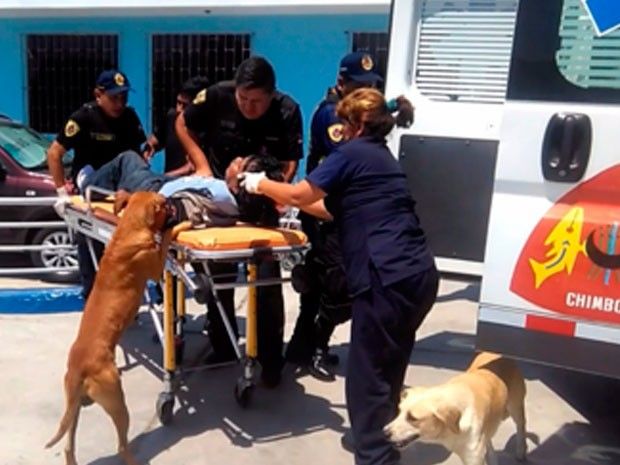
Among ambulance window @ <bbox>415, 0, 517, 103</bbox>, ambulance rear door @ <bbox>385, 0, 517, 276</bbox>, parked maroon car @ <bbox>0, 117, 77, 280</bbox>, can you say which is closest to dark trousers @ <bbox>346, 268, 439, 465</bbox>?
ambulance rear door @ <bbox>385, 0, 517, 276</bbox>

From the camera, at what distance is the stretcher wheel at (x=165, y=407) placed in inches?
148

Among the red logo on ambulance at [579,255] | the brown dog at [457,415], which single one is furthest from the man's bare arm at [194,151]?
the red logo on ambulance at [579,255]

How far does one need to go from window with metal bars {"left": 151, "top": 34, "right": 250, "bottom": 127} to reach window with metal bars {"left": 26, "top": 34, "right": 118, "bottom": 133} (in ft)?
2.88

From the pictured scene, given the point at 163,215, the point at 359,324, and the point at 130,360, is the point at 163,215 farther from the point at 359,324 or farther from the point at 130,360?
the point at 130,360

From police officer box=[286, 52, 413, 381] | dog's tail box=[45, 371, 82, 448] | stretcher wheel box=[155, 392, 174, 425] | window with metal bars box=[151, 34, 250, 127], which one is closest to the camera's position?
dog's tail box=[45, 371, 82, 448]

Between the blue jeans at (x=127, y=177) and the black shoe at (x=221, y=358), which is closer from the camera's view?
the blue jeans at (x=127, y=177)

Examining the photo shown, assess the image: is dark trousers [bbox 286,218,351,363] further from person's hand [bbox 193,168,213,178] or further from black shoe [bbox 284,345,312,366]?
person's hand [bbox 193,168,213,178]

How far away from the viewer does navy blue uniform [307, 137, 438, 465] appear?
2.99 meters

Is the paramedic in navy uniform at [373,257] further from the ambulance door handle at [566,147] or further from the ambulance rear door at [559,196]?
the ambulance door handle at [566,147]

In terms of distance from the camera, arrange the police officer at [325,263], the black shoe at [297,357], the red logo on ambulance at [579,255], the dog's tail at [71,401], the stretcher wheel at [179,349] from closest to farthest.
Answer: the red logo on ambulance at [579,255]
the dog's tail at [71,401]
the police officer at [325,263]
the stretcher wheel at [179,349]
the black shoe at [297,357]

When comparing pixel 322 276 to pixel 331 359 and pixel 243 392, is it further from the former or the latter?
pixel 243 392

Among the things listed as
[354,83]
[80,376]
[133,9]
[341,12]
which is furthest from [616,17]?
[133,9]

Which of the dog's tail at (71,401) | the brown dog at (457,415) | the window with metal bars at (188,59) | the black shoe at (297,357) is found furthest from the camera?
the window with metal bars at (188,59)

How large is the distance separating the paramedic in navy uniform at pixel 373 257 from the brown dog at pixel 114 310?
691 millimetres
